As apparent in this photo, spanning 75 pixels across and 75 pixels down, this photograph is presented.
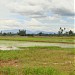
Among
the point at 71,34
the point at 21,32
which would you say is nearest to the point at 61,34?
the point at 71,34

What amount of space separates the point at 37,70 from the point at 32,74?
509 millimetres

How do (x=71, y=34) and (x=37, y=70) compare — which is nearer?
(x=37, y=70)

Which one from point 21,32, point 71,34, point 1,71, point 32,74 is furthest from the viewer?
point 21,32

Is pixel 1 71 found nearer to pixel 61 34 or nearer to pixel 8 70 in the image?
pixel 8 70

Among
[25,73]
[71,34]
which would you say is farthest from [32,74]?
[71,34]

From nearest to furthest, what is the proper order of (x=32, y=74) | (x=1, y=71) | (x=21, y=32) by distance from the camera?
1. (x=32, y=74)
2. (x=1, y=71)
3. (x=21, y=32)

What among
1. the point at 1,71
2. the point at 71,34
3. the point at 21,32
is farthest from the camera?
the point at 21,32

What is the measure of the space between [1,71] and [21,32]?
107735mm

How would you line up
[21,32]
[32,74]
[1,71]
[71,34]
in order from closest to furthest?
[32,74] < [1,71] < [71,34] < [21,32]

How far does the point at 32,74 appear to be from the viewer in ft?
34.1

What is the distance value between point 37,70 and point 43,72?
0.44m

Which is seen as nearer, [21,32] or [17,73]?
[17,73]

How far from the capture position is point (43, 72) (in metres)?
10.5

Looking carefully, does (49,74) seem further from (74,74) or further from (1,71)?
(1,71)
